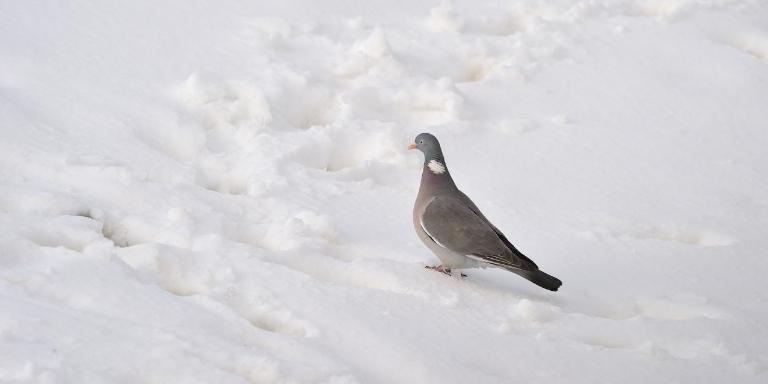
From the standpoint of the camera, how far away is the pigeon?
3420 mm

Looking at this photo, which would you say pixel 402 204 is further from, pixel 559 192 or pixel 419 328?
pixel 419 328

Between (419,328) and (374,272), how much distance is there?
406mm

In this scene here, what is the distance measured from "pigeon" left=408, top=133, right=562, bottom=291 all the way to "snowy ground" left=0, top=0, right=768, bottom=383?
112mm

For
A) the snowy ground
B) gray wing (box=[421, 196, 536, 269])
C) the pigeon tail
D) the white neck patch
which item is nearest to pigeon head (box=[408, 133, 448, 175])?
the white neck patch

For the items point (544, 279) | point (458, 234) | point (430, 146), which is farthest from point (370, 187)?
point (544, 279)

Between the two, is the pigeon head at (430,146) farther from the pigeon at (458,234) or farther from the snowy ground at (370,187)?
the snowy ground at (370,187)

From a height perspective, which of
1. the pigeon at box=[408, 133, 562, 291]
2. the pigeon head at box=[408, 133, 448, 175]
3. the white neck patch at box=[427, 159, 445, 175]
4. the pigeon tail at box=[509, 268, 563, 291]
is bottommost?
the pigeon tail at box=[509, 268, 563, 291]

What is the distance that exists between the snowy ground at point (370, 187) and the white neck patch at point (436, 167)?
355 mm

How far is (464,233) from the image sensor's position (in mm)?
3516

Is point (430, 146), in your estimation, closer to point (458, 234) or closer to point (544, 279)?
point (458, 234)

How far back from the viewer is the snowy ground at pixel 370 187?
2898mm

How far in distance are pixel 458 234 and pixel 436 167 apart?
1.14 feet

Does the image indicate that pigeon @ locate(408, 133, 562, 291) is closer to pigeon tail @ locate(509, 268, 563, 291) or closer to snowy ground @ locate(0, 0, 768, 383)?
pigeon tail @ locate(509, 268, 563, 291)

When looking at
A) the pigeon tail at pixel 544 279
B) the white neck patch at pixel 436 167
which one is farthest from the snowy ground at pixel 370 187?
the white neck patch at pixel 436 167
